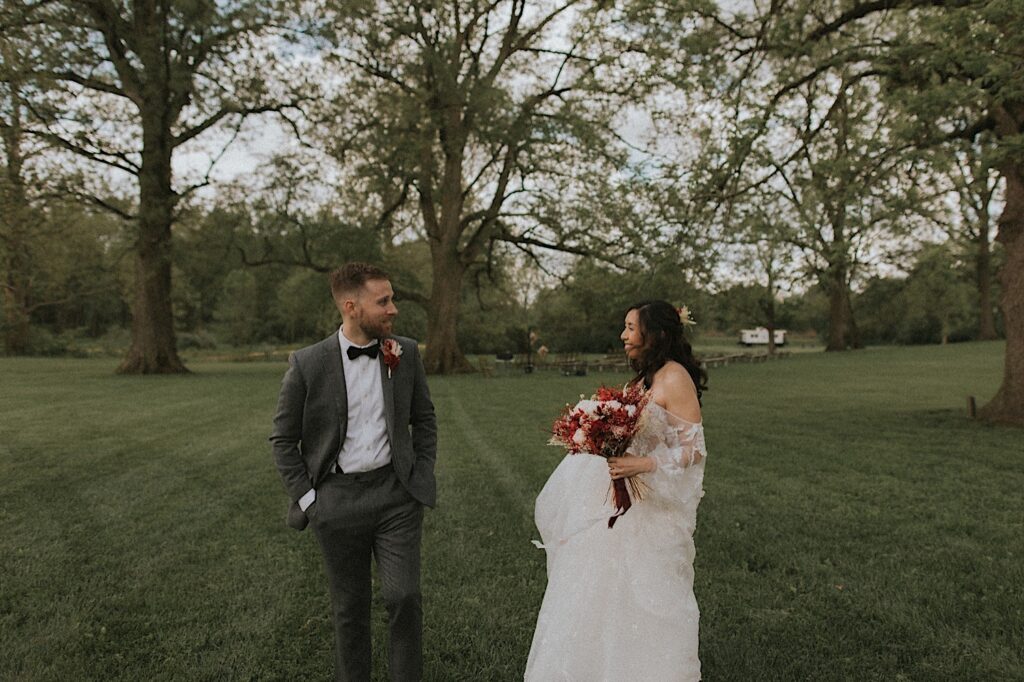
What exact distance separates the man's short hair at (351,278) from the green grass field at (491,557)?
255 centimetres

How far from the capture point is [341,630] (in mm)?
3594

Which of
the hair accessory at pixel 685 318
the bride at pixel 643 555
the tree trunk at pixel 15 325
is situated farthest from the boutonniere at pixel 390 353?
the tree trunk at pixel 15 325

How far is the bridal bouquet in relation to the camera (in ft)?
11.0

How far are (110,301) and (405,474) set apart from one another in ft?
238

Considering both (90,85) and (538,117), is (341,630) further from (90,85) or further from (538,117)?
(90,85)

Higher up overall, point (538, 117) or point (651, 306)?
point (538, 117)

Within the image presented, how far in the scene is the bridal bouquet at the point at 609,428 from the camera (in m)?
3.36

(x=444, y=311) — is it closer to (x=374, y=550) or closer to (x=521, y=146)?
(x=521, y=146)

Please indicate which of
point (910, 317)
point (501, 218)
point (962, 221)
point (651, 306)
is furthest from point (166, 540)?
point (910, 317)

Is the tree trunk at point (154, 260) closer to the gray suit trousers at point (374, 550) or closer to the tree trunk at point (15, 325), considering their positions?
the tree trunk at point (15, 325)

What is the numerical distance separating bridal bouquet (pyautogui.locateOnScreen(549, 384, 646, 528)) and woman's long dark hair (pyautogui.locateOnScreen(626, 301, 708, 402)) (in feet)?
0.88

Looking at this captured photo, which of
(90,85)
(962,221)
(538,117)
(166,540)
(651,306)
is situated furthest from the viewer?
(962,221)

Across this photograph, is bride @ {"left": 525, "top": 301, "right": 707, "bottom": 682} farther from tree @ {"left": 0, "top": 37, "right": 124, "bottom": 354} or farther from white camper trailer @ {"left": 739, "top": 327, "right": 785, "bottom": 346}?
white camper trailer @ {"left": 739, "top": 327, "right": 785, "bottom": 346}

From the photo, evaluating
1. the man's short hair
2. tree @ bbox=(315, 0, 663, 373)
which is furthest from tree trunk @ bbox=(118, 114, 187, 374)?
the man's short hair
